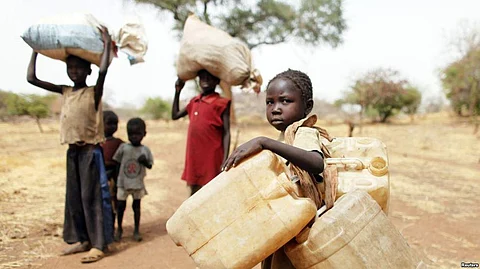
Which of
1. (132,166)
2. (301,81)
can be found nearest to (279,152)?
(301,81)

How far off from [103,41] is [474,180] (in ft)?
22.8

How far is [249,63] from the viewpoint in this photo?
3441mm

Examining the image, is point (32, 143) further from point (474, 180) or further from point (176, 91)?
point (474, 180)

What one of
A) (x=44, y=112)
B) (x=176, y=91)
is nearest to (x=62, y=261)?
(x=176, y=91)

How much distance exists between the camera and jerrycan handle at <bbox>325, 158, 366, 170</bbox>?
1667 millimetres

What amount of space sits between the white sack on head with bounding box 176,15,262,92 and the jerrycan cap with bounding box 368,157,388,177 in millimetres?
1821

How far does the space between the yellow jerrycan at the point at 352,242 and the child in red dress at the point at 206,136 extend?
77.0 inches

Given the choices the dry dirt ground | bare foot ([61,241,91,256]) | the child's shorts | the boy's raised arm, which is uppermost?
the boy's raised arm

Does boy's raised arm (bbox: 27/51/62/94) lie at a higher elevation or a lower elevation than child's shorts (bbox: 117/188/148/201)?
higher

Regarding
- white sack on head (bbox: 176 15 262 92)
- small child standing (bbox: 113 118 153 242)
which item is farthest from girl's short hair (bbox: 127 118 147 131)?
white sack on head (bbox: 176 15 262 92)

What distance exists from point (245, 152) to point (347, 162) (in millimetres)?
521

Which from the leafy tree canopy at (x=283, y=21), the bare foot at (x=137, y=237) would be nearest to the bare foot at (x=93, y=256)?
the bare foot at (x=137, y=237)

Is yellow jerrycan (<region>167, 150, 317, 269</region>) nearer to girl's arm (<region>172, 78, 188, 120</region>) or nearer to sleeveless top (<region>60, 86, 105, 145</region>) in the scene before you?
sleeveless top (<region>60, 86, 105, 145</region>)

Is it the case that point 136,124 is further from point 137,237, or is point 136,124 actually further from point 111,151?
point 137,237
